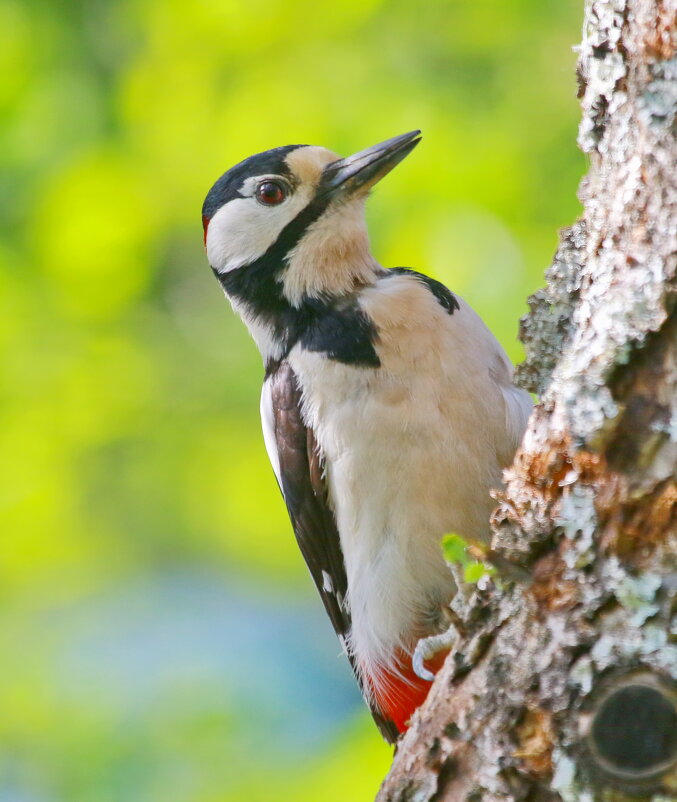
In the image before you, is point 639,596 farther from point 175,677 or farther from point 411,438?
point 175,677

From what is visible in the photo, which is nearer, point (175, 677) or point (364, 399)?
point (364, 399)

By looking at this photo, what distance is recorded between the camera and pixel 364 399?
139 inches

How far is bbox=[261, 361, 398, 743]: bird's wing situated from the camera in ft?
12.5

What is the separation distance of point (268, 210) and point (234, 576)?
3719 millimetres

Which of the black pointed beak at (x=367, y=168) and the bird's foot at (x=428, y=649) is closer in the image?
the bird's foot at (x=428, y=649)

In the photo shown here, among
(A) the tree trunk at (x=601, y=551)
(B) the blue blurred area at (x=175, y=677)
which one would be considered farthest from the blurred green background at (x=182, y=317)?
(A) the tree trunk at (x=601, y=551)

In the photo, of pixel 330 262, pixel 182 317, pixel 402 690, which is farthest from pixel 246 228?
pixel 182 317

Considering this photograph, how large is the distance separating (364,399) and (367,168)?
0.96 metres

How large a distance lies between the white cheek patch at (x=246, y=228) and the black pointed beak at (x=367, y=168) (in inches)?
4.7

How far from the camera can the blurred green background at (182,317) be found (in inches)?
226

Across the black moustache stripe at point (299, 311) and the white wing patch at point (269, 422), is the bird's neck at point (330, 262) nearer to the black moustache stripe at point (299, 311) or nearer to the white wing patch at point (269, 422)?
the black moustache stripe at point (299, 311)

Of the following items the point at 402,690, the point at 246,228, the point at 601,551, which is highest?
the point at 246,228

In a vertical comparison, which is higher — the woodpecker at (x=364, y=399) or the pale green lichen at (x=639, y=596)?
the woodpecker at (x=364, y=399)

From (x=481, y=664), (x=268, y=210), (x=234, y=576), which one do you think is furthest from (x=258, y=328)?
(x=234, y=576)
